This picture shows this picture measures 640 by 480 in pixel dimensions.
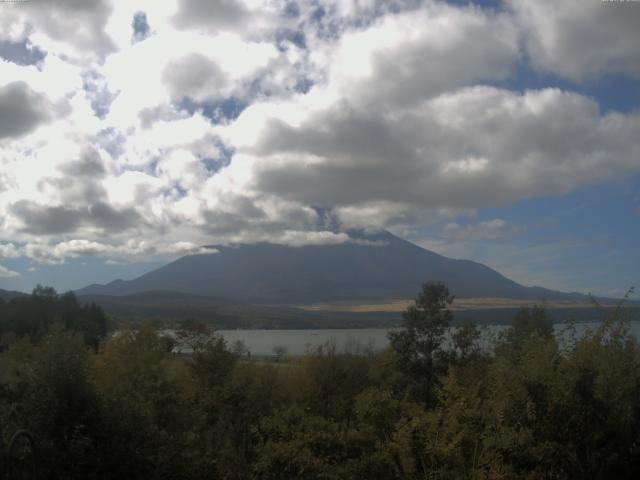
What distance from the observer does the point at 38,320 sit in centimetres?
8119

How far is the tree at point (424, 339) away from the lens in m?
37.2

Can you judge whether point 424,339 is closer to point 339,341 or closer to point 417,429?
point 417,429

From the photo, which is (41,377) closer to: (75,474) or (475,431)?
(75,474)

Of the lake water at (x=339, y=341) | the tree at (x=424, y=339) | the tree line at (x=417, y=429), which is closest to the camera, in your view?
the tree line at (x=417, y=429)

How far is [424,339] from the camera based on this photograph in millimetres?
38812

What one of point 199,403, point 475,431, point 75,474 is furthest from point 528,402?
point 199,403

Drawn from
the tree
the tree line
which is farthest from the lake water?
the tree

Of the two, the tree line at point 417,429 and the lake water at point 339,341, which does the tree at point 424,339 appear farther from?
the tree line at point 417,429

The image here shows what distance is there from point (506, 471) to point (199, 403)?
20342 mm

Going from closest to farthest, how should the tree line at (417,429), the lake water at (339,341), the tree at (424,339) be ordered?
1. the tree line at (417,429)
2. the lake water at (339,341)
3. the tree at (424,339)

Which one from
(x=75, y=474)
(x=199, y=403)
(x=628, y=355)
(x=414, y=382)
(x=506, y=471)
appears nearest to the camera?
(x=506, y=471)

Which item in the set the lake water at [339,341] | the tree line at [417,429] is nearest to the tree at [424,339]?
the lake water at [339,341]

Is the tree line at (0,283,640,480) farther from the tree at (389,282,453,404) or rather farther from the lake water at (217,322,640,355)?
the tree at (389,282,453,404)

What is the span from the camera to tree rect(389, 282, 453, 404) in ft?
122
